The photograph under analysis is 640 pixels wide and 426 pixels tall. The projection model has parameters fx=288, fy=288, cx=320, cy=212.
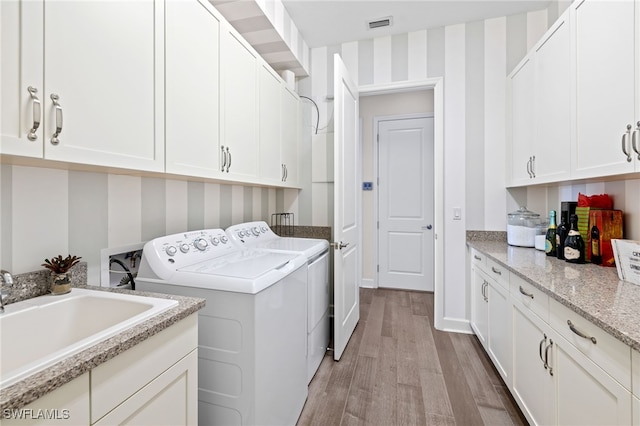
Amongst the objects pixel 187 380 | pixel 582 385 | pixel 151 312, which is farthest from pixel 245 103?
pixel 582 385

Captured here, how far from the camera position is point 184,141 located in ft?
4.47

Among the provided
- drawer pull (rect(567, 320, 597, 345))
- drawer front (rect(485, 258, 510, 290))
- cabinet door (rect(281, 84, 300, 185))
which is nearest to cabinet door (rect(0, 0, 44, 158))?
cabinet door (rect(281, 84, 300, 185))

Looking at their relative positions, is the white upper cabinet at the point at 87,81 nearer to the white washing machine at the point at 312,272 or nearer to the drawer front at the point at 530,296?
the white washing machine at the point at 312,272

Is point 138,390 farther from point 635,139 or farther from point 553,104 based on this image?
point 553,104

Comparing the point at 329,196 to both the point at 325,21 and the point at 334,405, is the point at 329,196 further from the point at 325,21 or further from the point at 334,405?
the point at 334,405

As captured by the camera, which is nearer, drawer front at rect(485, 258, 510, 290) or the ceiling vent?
drawer front at rect(485, 258, 510, 290)

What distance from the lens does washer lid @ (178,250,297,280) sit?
1.27 metres

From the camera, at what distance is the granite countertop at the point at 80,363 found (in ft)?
1.67

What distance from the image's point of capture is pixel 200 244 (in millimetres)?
1589

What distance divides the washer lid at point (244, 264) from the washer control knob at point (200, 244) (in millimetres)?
104

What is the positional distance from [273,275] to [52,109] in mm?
939

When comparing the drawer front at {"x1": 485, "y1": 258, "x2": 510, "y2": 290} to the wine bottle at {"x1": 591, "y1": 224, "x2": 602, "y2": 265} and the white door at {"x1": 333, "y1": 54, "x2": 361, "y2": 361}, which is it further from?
the white door at {"x1": 333, "y1": 54, "x2": 361, "y2": 361}

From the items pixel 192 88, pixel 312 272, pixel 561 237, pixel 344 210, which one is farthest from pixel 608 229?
pixel 192 88

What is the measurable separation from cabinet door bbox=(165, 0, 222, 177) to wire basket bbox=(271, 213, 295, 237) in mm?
1336
